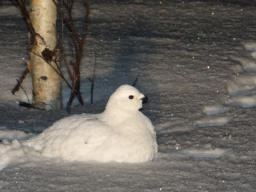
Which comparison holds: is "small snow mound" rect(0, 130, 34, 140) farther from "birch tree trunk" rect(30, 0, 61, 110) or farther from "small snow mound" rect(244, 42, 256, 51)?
"small snow mound" rect(244, 42, 256, 51)

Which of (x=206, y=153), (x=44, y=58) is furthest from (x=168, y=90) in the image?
(x=206, y=153)

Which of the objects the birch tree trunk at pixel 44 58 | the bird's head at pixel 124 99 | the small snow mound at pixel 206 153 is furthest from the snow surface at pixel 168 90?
the bird's head at pixel 124 99

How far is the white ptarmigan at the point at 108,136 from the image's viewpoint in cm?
375

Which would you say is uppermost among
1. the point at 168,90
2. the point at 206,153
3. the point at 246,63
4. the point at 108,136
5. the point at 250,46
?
the point at 250,46

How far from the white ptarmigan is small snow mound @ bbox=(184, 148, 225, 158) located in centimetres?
27

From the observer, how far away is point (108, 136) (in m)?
3.79

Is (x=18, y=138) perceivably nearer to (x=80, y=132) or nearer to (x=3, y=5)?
(x=80, y=132)

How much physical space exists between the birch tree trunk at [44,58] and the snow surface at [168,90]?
197 mm

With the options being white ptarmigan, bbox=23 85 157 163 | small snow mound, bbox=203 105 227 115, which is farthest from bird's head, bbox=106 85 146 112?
small snow mound, bbox=203 105 227 115

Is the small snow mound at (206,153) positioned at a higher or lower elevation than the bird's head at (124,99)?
lower

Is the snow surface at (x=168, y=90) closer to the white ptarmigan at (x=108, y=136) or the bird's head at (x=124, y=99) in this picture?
the white ptarmigan at (x=108, y=136)

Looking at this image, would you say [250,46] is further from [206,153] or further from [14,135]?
[14,135]

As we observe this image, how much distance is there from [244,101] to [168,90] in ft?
2.02

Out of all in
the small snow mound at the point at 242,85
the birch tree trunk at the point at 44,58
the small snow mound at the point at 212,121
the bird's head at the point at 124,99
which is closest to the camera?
the bird's head at the point at 124,99
